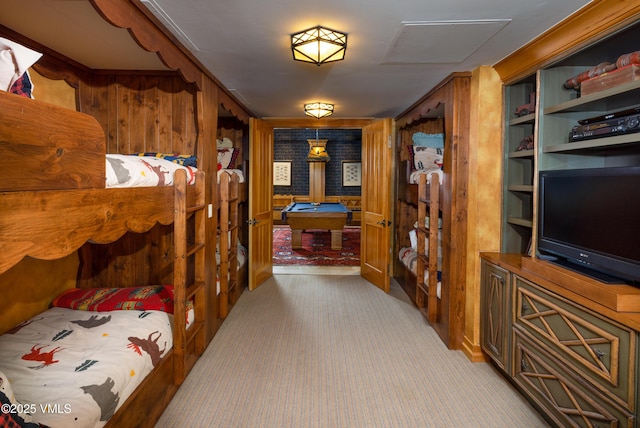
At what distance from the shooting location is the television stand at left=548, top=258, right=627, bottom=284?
1.81 meters

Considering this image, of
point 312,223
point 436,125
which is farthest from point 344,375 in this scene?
point 312,223

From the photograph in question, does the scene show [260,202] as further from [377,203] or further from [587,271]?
[587,271]

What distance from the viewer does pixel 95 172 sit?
Answer: 1437mm

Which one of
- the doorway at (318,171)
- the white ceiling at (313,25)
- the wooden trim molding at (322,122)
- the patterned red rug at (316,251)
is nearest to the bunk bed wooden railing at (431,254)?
the white ceiling at (313,25)

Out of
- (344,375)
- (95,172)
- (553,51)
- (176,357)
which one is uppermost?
(553,51)

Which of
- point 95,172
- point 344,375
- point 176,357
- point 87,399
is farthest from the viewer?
point 344,375

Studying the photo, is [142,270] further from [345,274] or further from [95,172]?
[345,274]

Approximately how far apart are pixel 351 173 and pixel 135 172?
30.2 ft

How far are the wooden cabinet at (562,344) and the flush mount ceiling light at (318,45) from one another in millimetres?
1952

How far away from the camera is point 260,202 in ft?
16.6

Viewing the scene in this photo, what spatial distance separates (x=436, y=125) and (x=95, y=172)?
4690 millimetres

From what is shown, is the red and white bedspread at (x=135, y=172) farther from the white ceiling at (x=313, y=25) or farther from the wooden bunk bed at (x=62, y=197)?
the white ceiling at (x=313, y=25)

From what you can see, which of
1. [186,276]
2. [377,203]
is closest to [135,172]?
[186,276]

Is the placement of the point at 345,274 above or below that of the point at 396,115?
below
